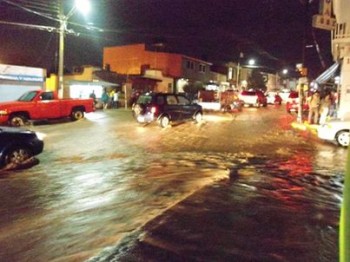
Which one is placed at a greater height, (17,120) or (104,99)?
(104,99)

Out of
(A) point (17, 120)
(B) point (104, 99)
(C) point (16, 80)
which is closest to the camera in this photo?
(A) point (17, 120)

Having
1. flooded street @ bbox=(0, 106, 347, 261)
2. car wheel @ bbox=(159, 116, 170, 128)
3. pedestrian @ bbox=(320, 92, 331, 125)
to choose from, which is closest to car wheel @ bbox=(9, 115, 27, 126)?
car wheel @ bbox=(159, 116, 170, 128)

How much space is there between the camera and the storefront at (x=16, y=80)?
28.5m

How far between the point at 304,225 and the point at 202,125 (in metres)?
18.2

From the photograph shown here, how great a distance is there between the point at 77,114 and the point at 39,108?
10.7 feet

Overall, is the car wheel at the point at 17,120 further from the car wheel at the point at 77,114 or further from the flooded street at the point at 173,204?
the flooded street at the point at 173,204

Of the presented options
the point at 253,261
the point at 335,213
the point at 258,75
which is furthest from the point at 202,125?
the point at 258,75

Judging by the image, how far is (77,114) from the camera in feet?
87.0

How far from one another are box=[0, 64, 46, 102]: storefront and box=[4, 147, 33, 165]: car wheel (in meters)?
18.0

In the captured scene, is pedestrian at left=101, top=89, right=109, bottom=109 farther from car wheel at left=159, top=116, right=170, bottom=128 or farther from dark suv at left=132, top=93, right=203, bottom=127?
car wheel at left=159, top=116, right=170, bottom=128

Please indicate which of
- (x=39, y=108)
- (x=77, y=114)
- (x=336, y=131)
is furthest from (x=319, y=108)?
(x=39, y=108)

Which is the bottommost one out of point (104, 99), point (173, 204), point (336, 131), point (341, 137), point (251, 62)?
point (173, 204)

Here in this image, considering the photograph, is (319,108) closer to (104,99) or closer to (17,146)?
(17,146)

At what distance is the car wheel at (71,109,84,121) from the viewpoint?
26.3 m
